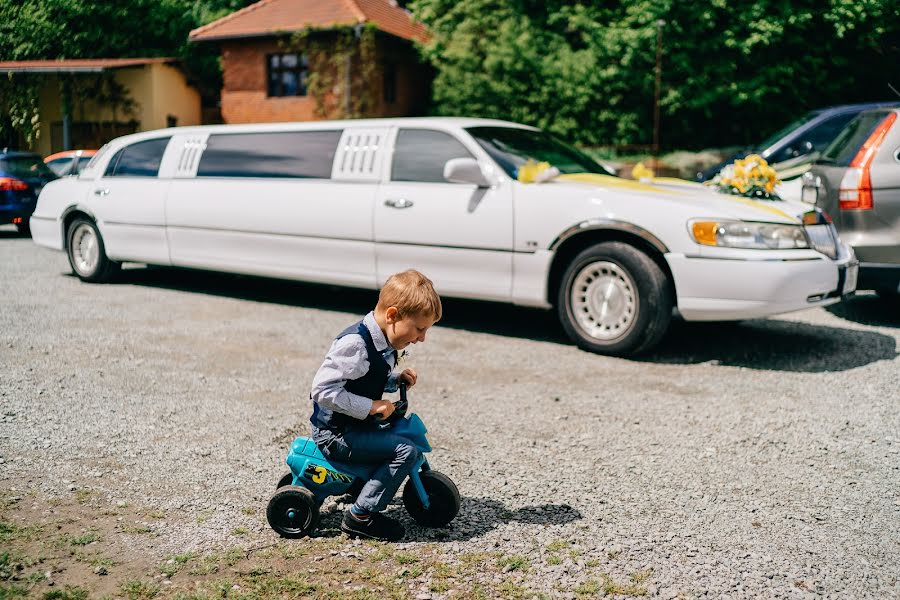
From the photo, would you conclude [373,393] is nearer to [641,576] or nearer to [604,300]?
[641,576]

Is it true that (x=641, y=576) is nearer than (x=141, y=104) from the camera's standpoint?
Yes

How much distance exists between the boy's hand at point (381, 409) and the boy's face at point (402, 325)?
8.4 inches

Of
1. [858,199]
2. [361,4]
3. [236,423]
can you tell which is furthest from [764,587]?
[361,4]

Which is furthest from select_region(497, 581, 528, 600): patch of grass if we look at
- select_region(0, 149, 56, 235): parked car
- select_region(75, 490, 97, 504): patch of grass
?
select_region(0, 149, 56, 235): parked car

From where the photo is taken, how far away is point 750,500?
140 inches

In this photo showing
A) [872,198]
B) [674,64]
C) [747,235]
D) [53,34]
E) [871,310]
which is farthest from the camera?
[674,64]

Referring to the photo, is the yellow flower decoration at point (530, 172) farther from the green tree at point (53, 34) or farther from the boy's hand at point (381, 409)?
the green tree at point (53, 34)

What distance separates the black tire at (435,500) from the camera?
324 centimetres

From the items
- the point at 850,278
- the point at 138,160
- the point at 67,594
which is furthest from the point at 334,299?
the point at 67,594

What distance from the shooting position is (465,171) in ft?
21.2

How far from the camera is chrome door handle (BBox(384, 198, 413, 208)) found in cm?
693

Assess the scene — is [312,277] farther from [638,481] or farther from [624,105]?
[624,105]

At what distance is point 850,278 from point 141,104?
20.4 m

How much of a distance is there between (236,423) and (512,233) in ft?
8.97
